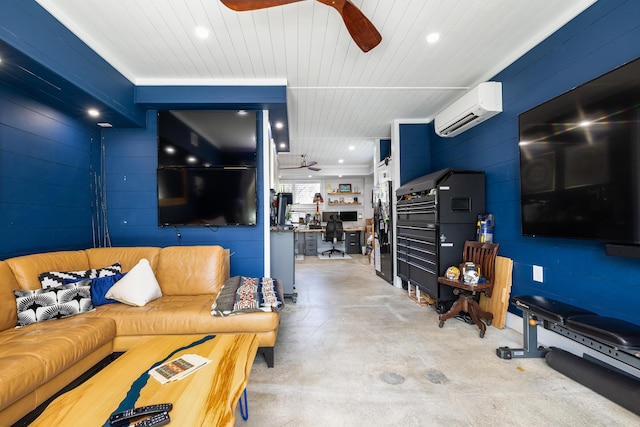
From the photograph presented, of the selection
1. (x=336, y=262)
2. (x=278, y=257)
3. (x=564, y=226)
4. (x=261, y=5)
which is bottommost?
(x=336, y=262)

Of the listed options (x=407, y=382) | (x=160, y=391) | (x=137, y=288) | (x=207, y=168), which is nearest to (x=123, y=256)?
(x=137, y=288)

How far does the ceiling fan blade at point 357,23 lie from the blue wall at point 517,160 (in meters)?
1.60

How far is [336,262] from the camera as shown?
725 cm

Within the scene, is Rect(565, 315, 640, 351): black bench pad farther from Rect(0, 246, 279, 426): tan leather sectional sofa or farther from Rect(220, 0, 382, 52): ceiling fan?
Rect(220, 0, 382, 52): ceiling fan

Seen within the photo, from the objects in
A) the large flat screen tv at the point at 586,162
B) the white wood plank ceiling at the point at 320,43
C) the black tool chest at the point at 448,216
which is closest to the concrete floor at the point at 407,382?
the black tool chest at the point at 448,216

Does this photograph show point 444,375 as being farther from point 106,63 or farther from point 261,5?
point 106,63

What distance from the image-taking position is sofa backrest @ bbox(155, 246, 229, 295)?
8.99 feet

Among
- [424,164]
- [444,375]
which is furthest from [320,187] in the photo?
[444,375]

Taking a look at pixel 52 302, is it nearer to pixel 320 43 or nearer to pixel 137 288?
pixel 137 288

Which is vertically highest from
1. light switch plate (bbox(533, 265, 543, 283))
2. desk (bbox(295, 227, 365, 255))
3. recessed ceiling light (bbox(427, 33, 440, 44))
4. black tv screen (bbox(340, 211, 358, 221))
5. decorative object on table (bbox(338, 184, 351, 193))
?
recessed ceiling light (bbox(427, 33, 440, 44))

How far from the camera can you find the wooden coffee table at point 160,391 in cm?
103

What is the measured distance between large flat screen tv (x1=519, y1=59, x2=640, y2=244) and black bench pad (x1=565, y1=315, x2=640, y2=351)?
0.49 metres

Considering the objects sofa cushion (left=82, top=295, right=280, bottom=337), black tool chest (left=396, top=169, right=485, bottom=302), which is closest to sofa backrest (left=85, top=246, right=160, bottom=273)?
sofa cushion (left=82, top=295, right=280, bottom=337)

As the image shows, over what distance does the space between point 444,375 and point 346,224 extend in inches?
296
